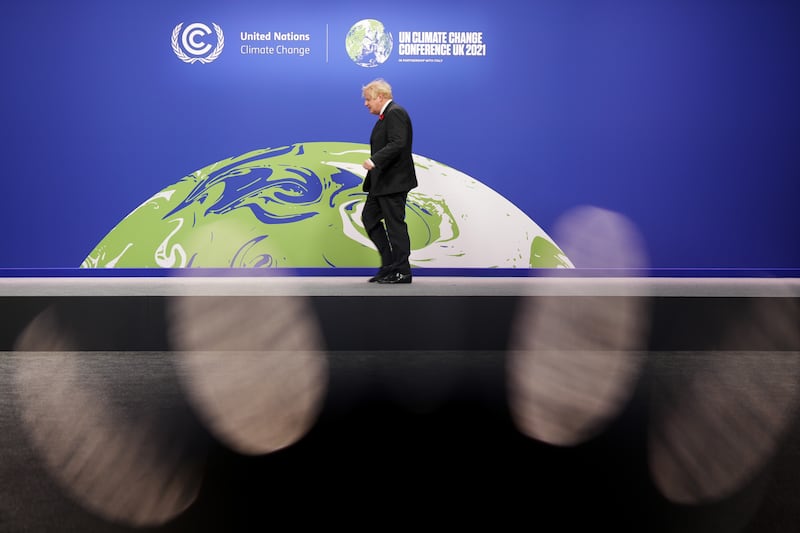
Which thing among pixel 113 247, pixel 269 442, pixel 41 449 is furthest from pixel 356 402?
pixel 113 247

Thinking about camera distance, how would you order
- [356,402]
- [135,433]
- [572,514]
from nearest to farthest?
1. [572,514]
2. [135,433]
3. [356,402]

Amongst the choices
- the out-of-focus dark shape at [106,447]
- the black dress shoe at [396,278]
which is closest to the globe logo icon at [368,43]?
the black dress shoe at [396,278]

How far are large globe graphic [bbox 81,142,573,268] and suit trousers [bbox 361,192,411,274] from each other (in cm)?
103

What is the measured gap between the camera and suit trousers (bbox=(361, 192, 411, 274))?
4008mm

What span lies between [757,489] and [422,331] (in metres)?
1.50

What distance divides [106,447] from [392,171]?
268 centimetres

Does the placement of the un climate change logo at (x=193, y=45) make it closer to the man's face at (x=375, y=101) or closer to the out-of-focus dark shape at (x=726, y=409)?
the man's face at (x=375, y=101)

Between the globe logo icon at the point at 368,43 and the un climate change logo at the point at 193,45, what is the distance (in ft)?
3.32

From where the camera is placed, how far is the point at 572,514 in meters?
1.23

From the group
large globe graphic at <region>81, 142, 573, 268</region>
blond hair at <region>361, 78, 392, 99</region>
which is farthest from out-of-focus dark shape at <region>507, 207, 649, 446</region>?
large globe graphic at <region>81, 142, 573, 268</region>

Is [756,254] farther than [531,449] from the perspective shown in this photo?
Yes

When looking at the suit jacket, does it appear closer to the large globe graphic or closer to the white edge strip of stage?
the white edge strip of stage

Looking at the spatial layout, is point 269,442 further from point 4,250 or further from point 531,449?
point 4,250

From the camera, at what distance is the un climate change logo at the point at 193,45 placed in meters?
5.25
